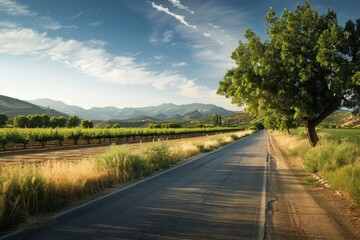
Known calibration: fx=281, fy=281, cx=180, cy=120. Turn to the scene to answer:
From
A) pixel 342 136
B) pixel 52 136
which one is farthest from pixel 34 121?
pixel 342 136

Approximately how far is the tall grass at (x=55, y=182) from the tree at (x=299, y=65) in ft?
30.2

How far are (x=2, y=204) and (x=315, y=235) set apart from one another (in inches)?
260

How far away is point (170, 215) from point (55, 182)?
353cm

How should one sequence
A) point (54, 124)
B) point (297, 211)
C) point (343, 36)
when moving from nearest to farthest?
1. point (297, 211)
2. point (343, 36)
3. point (54, 124)

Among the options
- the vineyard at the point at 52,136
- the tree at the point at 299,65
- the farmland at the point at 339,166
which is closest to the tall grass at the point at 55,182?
the vineyard at the point at 52,136

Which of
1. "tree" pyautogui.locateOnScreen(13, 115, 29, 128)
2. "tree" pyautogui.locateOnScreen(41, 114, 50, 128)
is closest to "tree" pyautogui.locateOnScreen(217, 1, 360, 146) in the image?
"tree" pyautogui.locateOnScreen(13, 115, 29, 128)

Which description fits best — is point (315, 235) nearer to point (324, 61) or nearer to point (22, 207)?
point (22, 207)

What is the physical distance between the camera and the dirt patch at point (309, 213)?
585cm

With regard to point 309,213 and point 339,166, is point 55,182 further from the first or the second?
point 339,166

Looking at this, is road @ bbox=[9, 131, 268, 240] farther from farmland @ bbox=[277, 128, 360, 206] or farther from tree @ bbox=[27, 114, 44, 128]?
tree @ bbox=[27, 114, 44, 128]

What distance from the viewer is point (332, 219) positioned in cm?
685

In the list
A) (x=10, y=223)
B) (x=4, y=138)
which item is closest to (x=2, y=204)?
(x=10, y=223)

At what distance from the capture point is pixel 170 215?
6832 millimetres

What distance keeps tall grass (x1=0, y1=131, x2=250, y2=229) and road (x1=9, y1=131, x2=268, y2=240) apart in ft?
2.91
